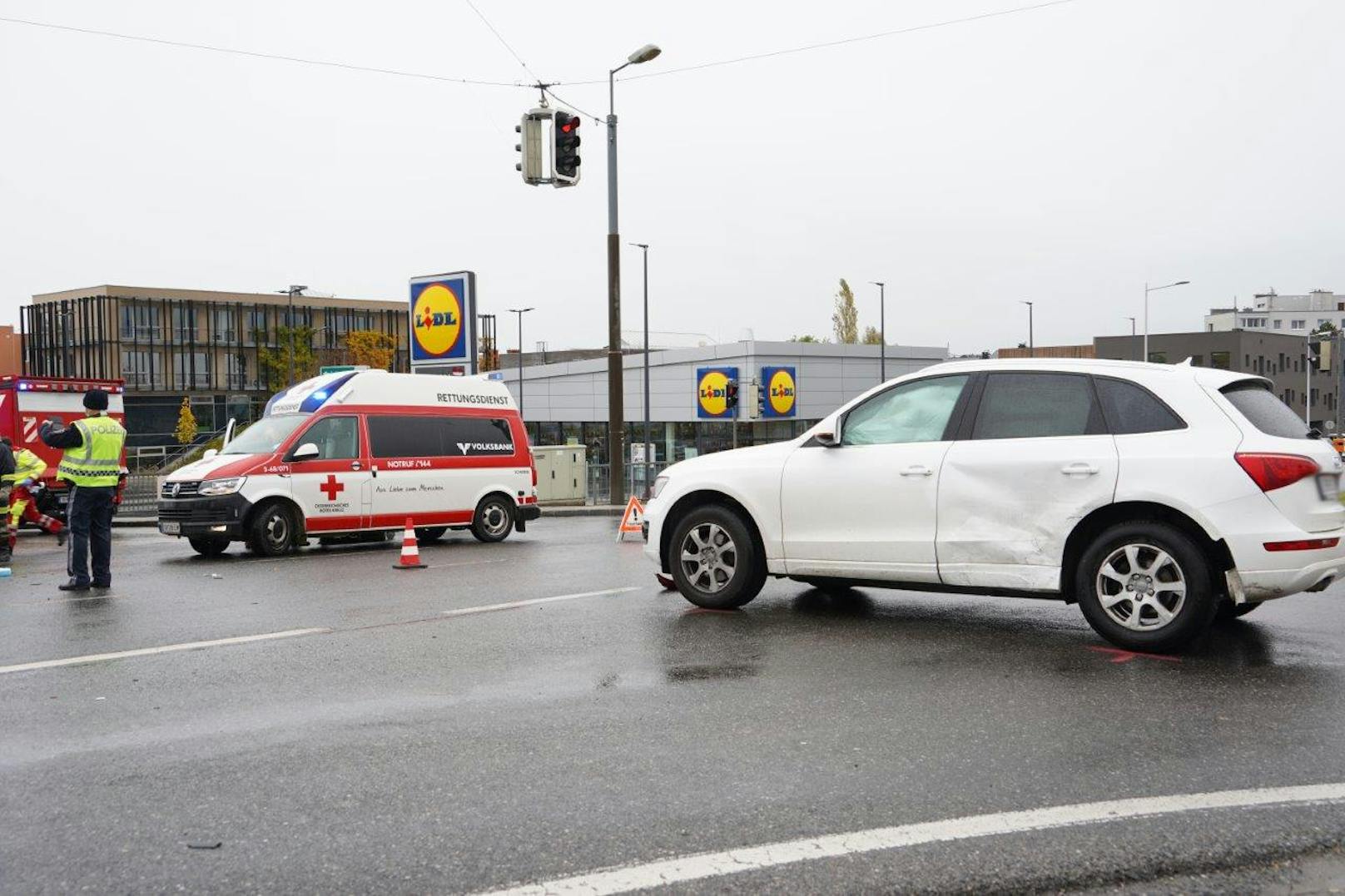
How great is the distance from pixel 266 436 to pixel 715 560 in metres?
8.49

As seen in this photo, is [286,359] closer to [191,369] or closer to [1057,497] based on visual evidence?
[191,369]

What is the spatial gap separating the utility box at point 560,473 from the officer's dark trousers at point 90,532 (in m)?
16.5

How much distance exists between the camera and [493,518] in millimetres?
16766

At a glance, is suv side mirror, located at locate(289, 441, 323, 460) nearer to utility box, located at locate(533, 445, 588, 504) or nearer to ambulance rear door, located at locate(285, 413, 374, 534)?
ambulance rear door, located at locate(285, 413, 374, 534)

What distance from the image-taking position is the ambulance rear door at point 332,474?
14.6 metres

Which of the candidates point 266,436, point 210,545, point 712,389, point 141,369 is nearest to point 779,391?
point 712,389

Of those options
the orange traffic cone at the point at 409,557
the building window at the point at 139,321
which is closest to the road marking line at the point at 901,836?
the orange traffic cone at the point at 409,557

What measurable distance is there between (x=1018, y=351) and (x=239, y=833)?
105021 mm

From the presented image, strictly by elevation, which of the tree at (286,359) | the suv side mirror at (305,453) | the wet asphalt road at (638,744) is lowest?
the wet asphalt road at (638,744)

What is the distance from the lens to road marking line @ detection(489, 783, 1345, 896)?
3.41 m

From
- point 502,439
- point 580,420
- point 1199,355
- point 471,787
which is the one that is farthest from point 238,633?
point 1199,355

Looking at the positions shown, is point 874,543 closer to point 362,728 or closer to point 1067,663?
point 1067,663

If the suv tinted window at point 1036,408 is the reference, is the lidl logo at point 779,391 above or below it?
above

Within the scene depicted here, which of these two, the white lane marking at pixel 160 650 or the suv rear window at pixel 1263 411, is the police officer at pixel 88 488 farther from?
the suv rear window at pixel 1263 411
